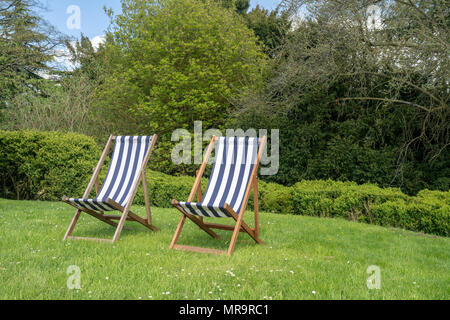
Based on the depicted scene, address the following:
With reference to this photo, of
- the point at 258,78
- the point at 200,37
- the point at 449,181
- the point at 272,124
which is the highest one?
the point at 200,37

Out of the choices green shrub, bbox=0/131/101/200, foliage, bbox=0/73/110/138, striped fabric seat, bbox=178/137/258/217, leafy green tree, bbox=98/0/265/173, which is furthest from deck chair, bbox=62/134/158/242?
foliage, bbox=0/73/110/138

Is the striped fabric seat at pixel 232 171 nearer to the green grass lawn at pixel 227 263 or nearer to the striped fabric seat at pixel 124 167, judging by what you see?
the green grass lawn at pixel 227 263

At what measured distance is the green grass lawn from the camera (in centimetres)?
306

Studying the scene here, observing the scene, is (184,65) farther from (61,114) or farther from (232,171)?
(232,171)

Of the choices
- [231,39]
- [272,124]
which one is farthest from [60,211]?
[231,39]

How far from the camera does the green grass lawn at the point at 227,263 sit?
3.06 m

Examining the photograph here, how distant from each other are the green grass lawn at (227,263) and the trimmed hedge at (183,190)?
668mm

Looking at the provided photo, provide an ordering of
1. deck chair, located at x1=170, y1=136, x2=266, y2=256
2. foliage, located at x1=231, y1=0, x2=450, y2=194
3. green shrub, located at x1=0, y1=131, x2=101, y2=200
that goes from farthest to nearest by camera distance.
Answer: green shrub, located at x1=0, y1=131, x2=101, y2=200
foliage, located at x1=231, y1=0, x2=450, y2=194
deck chair, located at x1=170, y1=136, x2=266, y2=256

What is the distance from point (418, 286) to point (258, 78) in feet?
27.8

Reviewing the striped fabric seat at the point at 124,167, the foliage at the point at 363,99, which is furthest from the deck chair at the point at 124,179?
the foliage at the point at 363,99

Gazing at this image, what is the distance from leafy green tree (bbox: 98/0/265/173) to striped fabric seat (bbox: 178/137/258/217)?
5756 mm

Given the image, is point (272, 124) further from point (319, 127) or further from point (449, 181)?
point (449, 181)

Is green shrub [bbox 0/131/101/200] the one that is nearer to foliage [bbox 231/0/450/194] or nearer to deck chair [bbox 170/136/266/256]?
foliage [bbox 231/0/450/194]
